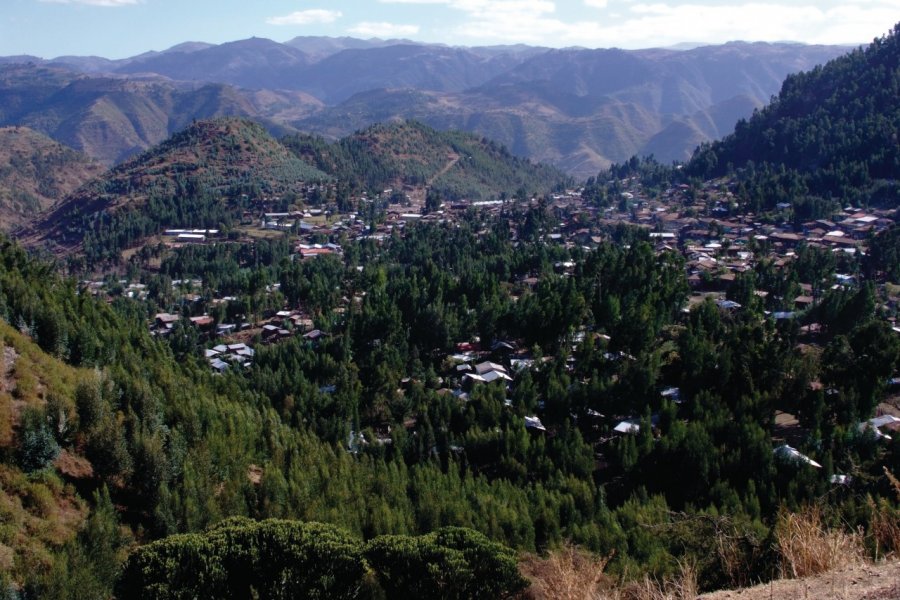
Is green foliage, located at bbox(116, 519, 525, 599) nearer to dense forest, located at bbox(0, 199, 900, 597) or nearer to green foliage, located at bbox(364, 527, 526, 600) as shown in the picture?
green foliage, located at bbox(364, 527, 526, 600)

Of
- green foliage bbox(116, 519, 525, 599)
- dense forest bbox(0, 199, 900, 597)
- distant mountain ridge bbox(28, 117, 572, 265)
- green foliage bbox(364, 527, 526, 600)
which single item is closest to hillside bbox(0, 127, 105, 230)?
distant mountain ridge bbox(28, 117, 572, 265)

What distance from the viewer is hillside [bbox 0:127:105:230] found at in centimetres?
13838

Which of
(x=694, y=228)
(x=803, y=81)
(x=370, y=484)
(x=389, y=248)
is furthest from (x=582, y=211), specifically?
(x=370, y=484)

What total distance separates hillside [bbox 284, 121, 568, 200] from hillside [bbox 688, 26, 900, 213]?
132 ft

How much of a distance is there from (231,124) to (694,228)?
89.6m

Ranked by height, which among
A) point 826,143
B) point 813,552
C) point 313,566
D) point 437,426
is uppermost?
point 826,143

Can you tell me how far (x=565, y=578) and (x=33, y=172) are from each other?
569ft

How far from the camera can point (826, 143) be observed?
10281 centimetres

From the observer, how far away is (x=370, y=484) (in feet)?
89.1

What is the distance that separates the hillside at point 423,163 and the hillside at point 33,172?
51311mm

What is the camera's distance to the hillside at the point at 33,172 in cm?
13838

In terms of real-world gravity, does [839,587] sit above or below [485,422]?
above

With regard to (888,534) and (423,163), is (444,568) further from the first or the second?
(423,163)

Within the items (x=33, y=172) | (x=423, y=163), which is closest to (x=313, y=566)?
(x=423, y=163)
